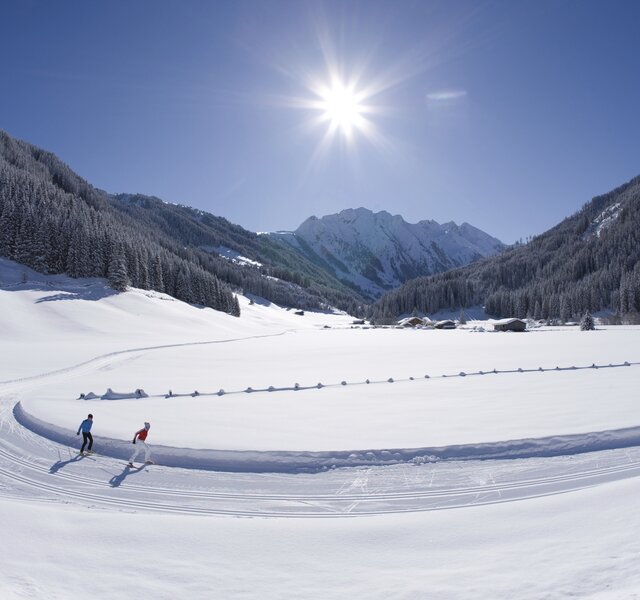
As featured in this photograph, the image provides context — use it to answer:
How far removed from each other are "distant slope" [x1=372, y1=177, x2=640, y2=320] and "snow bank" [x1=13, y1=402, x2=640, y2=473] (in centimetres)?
11352

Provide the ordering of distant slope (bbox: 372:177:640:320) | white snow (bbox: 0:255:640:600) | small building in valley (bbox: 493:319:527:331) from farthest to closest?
distant slope (bbox: 372:177:640:320) < small building in valley (bbox: 493:319:527:331) < white snow (bbox: 0:255:640:600)

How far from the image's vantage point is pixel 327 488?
34.9ft

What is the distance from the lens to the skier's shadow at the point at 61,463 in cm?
1184

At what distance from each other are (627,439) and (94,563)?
16.7 meters

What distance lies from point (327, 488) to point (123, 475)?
6584 mm

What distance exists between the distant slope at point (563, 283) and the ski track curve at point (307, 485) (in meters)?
116

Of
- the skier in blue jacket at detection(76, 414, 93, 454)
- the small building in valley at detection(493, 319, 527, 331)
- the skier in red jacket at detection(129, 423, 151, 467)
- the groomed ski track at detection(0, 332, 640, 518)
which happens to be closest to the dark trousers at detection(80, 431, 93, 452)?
the skier in blue jacket at detection(76, 414, 93, 454)

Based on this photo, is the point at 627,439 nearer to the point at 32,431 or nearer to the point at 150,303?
the point at 32,431

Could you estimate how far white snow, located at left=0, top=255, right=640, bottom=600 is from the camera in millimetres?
6344

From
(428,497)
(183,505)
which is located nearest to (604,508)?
(428,497)

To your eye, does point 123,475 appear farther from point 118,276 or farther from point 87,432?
point 118,276

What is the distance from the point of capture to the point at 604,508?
838cm

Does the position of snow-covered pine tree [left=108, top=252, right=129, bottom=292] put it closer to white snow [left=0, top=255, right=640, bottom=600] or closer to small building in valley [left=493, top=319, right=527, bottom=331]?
white snow [left=0, top=255, right=640, bottom=600]

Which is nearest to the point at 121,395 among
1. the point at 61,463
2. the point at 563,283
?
the point at 61,463
